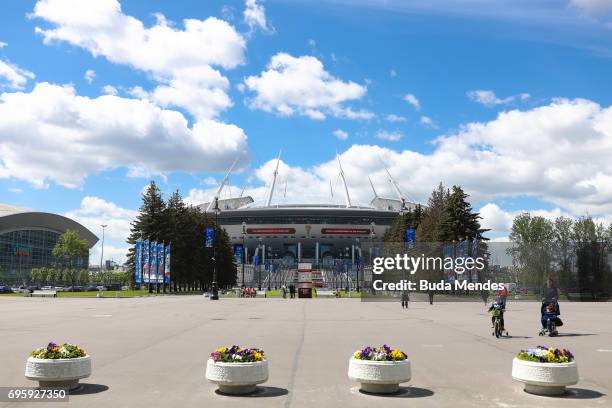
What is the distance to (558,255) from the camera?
203 feet

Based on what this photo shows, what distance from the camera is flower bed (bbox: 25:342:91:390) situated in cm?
985

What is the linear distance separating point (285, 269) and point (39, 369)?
169052 millimetres

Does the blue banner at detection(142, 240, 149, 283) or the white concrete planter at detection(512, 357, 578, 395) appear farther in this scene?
the blue banner at detection(142, 240, 149, 283)

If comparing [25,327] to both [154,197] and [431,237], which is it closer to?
[431,237]

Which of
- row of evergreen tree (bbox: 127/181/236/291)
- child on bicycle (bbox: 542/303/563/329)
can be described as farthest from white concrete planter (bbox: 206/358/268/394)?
row of evergreen tree (bbox: 127/181/236/291)

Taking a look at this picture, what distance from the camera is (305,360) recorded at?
14305 millimetres

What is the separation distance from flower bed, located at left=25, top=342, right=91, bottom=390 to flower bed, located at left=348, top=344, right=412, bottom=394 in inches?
176

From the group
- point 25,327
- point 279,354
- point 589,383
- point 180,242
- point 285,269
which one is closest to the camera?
point 589,383

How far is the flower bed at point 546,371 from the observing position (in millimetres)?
9875

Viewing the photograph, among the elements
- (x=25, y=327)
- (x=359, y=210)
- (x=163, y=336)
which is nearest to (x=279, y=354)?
(x=163, y=336)

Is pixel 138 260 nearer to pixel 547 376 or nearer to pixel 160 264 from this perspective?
pixel 160 264

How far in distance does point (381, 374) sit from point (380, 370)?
0.21 feet

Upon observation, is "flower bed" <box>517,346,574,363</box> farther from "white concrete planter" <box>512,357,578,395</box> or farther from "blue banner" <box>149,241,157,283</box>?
"blue banner" <box>149,241,157,283</box>

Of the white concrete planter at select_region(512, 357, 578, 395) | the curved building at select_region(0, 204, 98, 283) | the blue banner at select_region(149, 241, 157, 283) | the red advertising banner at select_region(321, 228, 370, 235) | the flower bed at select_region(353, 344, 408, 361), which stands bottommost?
the white concrete planter at select_region(512, 357, 578, 395)
